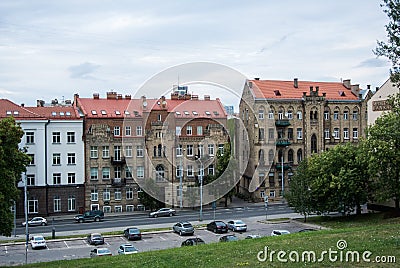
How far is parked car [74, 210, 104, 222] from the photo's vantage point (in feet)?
161

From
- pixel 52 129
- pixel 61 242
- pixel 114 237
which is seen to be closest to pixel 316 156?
pixel 114 237

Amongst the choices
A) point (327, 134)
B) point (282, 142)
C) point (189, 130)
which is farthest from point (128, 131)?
point (327, 134)

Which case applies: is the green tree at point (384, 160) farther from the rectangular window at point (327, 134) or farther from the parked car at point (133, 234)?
the rectangular window at point (327, 134)

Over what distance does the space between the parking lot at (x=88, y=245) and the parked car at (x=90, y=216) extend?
9128mm

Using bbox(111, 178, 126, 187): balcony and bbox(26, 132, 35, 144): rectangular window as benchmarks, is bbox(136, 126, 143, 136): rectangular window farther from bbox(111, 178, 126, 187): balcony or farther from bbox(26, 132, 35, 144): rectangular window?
bbox(26, 132, 35, 144): rectangular window

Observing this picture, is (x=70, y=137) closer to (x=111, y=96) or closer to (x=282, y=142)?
(x=111, y=96)

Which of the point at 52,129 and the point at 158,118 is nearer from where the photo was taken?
the point at 52,129

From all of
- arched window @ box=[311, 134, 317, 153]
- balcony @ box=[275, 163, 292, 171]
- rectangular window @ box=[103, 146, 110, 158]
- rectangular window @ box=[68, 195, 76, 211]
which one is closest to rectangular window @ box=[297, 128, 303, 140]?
arched window @ box=[311, 134, 317, 153]

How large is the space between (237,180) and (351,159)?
1911 cm

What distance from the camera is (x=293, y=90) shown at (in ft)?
209

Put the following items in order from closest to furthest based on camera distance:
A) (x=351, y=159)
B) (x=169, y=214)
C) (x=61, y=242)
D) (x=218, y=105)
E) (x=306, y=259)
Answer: (x=306, y=259) < (x=61, y=242) < (x=351, y=159) < (x=169, y=214) < (x=218, y=105)

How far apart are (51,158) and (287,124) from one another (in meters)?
29.1

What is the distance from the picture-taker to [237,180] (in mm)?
60062

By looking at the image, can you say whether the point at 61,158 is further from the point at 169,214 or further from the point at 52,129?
the point at 169,214
